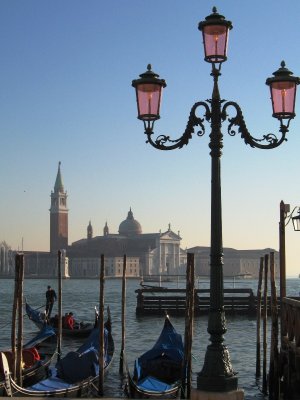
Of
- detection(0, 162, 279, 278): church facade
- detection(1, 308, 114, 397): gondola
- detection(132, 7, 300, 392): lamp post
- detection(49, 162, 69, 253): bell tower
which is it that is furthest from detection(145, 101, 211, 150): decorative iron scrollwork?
detection(49, 162, 69, 253): bell tower

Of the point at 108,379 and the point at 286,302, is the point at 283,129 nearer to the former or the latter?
the point at 286,302

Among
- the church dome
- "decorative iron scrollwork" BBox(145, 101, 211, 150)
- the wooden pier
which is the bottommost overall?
the wooden pier

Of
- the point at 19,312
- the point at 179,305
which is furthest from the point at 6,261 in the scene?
the point at 19,312

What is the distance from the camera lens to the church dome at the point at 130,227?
4018 inches

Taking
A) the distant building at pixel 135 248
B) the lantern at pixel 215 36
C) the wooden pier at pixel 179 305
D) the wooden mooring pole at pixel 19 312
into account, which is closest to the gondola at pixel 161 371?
the wooden mooring pole at pixel 19 312

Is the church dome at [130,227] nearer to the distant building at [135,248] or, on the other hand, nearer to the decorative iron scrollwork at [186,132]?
the distant building at [135,248]

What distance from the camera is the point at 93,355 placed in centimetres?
932

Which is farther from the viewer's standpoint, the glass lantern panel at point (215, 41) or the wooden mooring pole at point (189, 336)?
the wooden mooring pole at point (189, 336)

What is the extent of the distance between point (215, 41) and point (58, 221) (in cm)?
8813

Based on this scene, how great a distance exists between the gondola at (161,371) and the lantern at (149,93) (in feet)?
13.7

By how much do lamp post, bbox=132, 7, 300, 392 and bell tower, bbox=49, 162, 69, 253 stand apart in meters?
86.3

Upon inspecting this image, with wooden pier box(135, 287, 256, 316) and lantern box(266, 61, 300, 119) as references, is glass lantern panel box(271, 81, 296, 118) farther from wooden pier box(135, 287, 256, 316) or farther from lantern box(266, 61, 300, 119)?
wooden pier box(135, 287, 256, 316)

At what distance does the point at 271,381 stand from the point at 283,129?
16.9ft

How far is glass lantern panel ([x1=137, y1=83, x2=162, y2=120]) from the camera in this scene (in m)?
4.69
